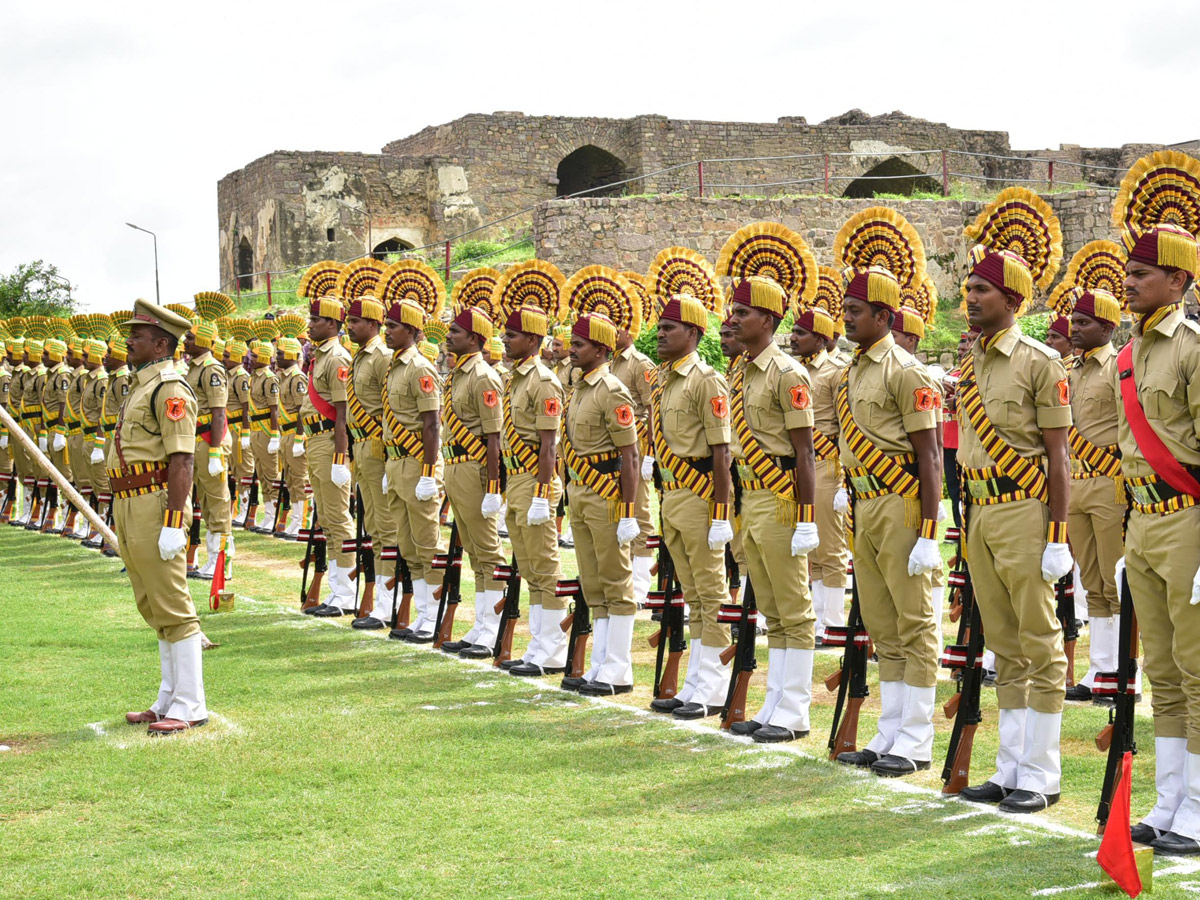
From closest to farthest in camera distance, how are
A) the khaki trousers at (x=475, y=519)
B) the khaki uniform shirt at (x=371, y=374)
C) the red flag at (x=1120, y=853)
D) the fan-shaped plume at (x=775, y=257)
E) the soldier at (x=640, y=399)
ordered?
the red flag at (x=1120, y=853), the fan-shaped plume at (x=775, y=257), the khaki trousers at (x=475, y=519), the khaki uniform shirt at (x=371, y=374), the soldier at (x=640, y=399)

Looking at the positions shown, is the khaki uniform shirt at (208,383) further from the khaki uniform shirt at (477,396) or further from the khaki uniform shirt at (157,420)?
the khaki uniform shirt at (157,420)

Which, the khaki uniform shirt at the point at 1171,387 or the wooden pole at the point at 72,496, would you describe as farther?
the wooden pole at the point at 72,496

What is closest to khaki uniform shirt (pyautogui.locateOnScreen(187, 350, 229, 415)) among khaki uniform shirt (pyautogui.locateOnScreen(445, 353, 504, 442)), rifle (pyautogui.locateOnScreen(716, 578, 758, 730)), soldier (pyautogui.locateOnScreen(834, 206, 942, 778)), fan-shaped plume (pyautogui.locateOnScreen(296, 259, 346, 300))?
fan-shaped plume (pyautogui.locateOnScreen(296, 259, 346, 300))

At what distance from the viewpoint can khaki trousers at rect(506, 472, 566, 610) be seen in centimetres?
921

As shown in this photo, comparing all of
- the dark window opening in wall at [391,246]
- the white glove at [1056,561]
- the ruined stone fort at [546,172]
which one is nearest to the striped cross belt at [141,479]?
the white glove at [1056,561]

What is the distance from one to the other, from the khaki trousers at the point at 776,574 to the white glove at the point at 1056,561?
63.3 inches

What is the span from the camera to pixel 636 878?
5141 mm

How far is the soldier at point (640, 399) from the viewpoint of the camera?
37.8 ft

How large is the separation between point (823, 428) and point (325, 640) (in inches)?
160

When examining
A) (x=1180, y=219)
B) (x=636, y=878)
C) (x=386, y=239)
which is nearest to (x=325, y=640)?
(x=636, y=878)

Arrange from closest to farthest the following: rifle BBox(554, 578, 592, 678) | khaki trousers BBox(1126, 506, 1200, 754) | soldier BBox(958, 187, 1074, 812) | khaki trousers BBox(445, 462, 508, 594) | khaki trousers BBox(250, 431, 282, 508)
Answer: khaki trousers BBox(1126, 506, 1200, 754)
soldier BBox(958, 187, 1074, 812)
rifle BBox(554, 578, 592, 678)
khaki trousers BBox(445, 462, 508, 594)
khaki trousers BBox(250, 431, 282, 508)

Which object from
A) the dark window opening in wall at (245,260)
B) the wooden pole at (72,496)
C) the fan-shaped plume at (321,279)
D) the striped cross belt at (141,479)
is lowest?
the wooden pole at (72,496)

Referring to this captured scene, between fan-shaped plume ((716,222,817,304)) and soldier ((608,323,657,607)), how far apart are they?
8.66ft

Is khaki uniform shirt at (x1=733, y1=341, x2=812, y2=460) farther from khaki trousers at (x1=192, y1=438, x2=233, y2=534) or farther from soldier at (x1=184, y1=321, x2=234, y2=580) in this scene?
khaki trousers at (x1=192, y1=438, x2=233, y2=534)
